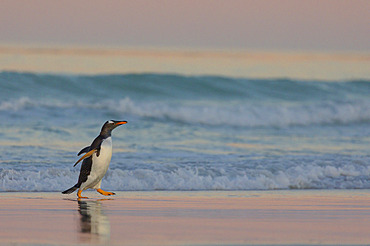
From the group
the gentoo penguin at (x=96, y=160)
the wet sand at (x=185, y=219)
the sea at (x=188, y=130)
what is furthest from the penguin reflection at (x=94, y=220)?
the sea at (x=188, y=130)

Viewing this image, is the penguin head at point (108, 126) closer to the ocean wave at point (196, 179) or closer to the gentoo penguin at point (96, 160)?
the gentoo penguin at point (96, 160)

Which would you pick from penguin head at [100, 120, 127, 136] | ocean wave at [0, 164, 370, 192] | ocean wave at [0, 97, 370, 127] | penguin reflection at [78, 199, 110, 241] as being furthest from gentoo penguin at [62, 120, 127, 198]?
ocean wave at [0, 97, 370, 127]

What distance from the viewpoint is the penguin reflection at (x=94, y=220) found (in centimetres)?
677

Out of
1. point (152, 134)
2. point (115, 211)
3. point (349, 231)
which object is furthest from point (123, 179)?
point (152, 134)

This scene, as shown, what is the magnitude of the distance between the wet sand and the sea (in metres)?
1.32

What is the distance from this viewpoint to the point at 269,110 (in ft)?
81.1

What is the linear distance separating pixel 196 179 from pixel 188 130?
7.80 meters

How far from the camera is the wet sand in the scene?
6.57 m

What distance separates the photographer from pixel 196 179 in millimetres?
11984

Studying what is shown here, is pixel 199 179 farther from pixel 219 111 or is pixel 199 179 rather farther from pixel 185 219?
pixel 219 111

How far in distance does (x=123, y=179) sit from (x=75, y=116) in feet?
31.5

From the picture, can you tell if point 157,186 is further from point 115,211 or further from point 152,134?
point 152,134

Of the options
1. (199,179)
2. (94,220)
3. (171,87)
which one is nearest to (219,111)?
(171,87)

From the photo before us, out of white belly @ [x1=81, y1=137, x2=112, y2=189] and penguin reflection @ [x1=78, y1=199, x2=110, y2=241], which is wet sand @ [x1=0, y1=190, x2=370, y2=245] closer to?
penguin reflection @ [x1=78, y1=199, x2=110, y2=241]
